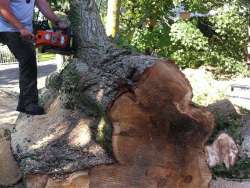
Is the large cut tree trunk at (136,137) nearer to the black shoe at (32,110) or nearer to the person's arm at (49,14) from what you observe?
the black shoe at (32,110)

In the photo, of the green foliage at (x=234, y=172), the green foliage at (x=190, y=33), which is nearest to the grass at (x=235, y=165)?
the green foliage at (x=234, y=172)

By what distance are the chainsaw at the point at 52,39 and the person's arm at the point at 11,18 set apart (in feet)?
0.43

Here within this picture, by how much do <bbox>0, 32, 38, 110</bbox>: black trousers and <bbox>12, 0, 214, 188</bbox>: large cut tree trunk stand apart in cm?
68

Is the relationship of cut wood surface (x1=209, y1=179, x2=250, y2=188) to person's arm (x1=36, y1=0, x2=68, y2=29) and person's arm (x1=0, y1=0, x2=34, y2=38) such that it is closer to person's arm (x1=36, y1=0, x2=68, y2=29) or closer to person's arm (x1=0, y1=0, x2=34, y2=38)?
person's arm (x1=36, y1=0, x2=68, y2=29)

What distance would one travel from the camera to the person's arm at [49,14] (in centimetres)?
423

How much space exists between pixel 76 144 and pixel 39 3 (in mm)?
1538

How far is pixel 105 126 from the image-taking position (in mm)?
3479

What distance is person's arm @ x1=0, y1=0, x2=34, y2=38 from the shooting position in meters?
3.82

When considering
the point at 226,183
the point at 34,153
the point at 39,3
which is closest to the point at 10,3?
the point at 39,3

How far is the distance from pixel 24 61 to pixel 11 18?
1.43 ft

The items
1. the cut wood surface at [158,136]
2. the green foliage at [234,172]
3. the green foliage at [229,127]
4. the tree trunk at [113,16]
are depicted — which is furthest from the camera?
the tree trunk at [113,16]

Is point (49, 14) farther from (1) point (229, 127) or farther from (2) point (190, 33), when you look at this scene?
(2) point (190, 33)

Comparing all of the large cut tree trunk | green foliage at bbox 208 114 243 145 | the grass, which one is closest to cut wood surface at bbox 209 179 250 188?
the grass

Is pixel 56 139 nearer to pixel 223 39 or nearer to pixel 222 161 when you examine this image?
pixel 222 161
